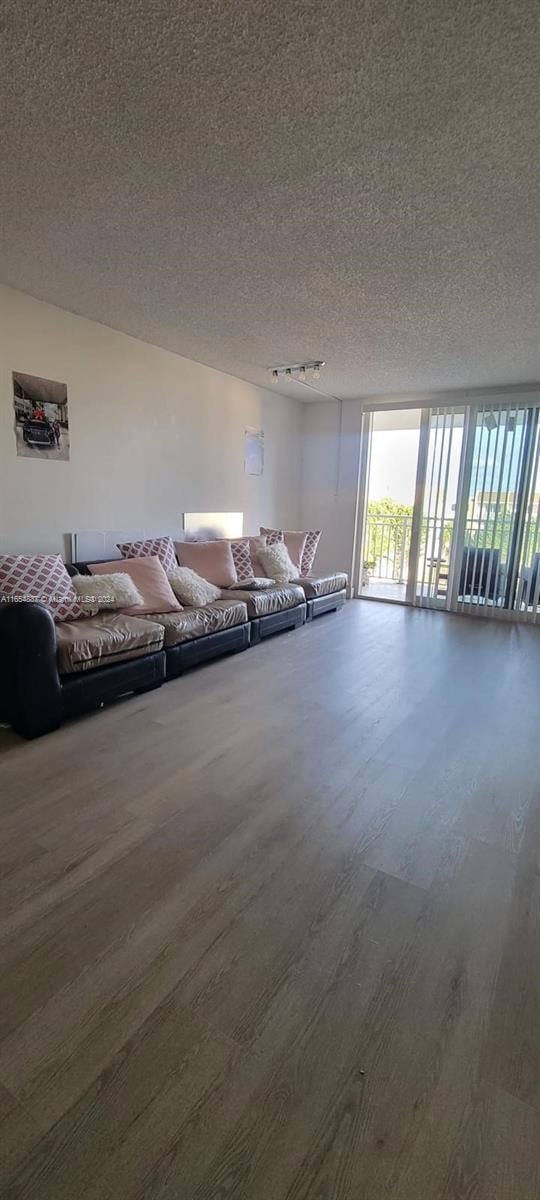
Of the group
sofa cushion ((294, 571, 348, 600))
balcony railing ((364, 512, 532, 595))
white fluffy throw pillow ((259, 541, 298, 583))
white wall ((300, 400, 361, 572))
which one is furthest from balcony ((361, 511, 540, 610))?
white fluffy throw pillow ((259, 541, 298, 583))

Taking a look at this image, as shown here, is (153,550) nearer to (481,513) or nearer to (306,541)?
(306,541)

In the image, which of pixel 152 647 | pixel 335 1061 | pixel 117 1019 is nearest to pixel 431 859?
pixel 335 1061

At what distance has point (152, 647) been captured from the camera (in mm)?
3275

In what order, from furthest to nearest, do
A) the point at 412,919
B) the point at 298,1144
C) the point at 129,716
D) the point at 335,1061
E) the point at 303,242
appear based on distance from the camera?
the point at 129,716 < the point at 303,242 < the point at 412,919 < the point at 335,1061 < the point at 298,1144

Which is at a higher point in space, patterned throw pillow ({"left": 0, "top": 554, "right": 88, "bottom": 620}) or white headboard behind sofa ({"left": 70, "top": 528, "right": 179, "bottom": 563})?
white headboard behind sofa ({"left": 70, "top": 528, "right": 179, "bottom": 563})

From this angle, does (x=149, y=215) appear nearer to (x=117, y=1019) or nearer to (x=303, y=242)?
(x=303, y=242)

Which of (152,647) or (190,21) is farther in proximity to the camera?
(152,647)

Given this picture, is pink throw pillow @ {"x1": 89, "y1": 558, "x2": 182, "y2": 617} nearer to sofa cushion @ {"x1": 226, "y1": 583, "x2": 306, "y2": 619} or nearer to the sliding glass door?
sofa cushion @ {"x1": 226, "y1": 583, "x2": 306, "y2": 619}

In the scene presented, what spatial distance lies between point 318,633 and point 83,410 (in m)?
2.70

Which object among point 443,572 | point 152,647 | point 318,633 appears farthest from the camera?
point 443,572

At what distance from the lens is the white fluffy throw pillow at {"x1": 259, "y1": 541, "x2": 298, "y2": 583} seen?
5.17 metres

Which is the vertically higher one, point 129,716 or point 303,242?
point 303,242

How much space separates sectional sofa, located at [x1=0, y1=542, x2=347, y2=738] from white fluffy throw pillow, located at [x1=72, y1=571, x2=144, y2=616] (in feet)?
0.23

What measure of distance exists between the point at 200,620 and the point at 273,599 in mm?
1017
